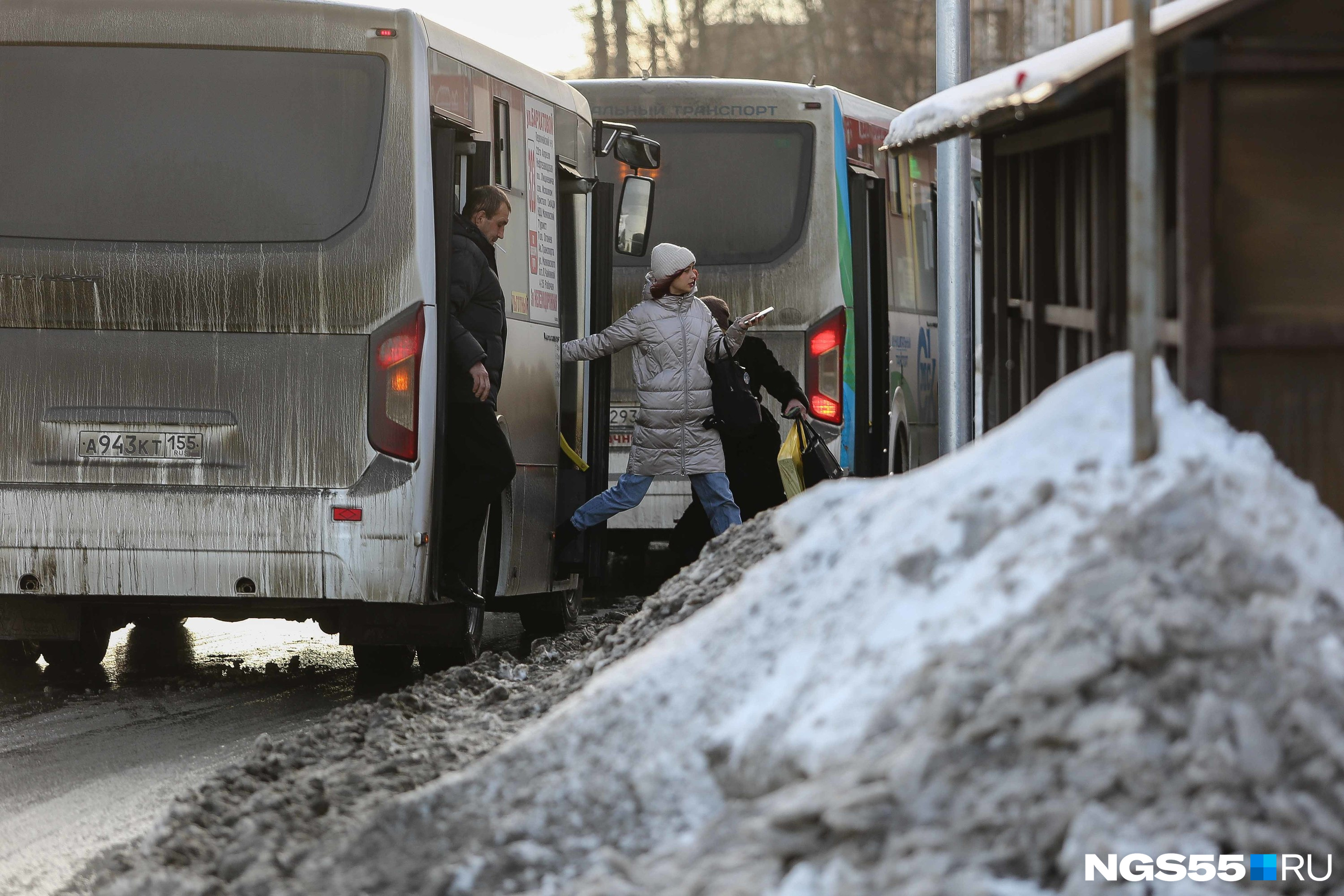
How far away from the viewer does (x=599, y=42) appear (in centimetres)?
4306

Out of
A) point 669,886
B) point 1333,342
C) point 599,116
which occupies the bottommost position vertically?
point 669,886

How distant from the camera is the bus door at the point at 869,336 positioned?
12531mm

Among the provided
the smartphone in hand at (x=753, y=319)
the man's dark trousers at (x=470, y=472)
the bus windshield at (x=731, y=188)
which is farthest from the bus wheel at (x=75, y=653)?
the bus windshield at (x=731, y=188)

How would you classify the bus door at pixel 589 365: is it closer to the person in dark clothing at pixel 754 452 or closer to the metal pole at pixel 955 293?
the person in dark clothing at pixel 754 452

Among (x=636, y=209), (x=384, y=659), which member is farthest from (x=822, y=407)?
(x=384, y=659)

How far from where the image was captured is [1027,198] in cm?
700

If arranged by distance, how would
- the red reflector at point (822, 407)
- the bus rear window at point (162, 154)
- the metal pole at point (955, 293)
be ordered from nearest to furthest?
the bus rear window at point (162, 154), the red reflector at point (822, 407), the metal pole at point (955, 293)

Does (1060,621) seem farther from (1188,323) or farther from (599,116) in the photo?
(599,116)

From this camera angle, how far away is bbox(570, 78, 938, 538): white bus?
1196 cm

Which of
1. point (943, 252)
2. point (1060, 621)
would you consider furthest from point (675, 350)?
point (1060, 621)

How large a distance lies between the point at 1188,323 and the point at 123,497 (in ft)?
14.8

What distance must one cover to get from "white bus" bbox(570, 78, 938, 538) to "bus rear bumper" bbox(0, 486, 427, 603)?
4168 millimetres

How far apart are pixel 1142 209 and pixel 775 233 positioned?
7.61 metres

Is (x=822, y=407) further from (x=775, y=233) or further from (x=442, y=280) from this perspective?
(x=442, y=280)
